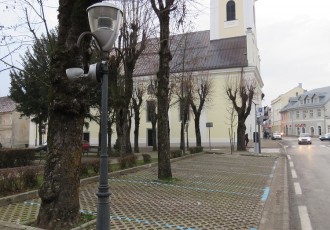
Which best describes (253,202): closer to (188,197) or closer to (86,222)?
(188,197)

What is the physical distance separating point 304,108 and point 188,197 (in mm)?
90096

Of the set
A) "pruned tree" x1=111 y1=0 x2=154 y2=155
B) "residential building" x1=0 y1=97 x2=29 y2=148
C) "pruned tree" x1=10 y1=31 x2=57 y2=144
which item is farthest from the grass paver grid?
"residential building" x1=0 y1=97 x2=29 y2=148

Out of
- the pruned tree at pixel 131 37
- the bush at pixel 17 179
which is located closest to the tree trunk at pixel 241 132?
the pruned tree at pixel 131 37

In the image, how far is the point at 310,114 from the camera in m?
90.4

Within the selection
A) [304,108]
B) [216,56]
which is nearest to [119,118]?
[216,56]

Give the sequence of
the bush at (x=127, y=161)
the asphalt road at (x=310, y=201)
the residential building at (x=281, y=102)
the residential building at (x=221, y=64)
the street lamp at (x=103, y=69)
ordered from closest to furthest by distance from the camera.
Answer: the street lamp at (x=103, y=69), the asphalt road at (x=310, y=201), the bush at (x=127, y=161), the residential building at (x=221, y=64), the residential building at (x=281, y=102)

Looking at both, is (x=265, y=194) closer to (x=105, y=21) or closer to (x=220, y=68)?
(x=105, y=21)

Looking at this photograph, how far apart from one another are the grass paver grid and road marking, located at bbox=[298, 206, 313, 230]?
0.88 meters

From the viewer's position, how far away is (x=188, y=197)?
972 centimetres

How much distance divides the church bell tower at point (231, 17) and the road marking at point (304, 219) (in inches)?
1819

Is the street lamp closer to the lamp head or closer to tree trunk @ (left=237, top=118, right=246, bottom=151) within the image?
the lamp head

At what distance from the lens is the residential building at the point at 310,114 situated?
281 ft

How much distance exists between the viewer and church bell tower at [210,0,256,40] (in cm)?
5241

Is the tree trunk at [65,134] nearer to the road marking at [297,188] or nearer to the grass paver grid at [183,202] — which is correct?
the grass paver grid at [183,202]
